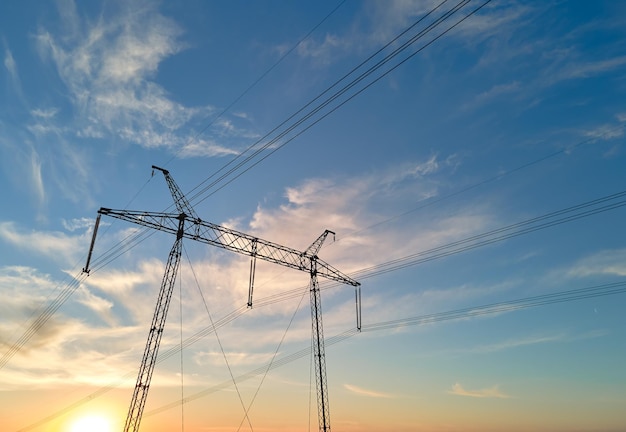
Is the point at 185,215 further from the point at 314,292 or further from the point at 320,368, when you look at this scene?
the point at 320,368

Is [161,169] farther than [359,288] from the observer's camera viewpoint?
No

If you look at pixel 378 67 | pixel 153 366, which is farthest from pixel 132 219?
pixel 378 67

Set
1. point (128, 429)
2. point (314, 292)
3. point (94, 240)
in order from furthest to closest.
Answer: point (314, 292) → point (128, 429) → point (94, 240)

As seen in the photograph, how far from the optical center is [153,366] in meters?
44.4

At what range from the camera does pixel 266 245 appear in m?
48.6

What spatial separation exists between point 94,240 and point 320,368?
97.4 ft

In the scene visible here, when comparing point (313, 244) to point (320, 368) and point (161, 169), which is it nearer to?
point (320, 368)

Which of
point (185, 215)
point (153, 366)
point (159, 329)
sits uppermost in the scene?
point (185, 215)

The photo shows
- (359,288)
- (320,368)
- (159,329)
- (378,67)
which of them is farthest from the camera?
(359,288)

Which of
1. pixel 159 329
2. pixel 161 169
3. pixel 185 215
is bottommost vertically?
pixel 159 329

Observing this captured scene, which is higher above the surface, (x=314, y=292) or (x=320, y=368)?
(x=314, y=292)

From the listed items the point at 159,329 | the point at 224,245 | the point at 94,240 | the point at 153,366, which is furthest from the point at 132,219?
the point at 153,366

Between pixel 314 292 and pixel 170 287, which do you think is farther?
pixel 314 292

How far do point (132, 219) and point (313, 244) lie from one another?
93.7 ft
